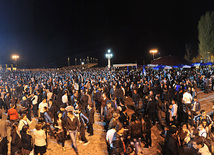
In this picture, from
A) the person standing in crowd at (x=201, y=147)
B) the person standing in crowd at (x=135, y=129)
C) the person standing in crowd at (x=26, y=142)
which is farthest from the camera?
the person standing in crowd at (x=135, y=129)

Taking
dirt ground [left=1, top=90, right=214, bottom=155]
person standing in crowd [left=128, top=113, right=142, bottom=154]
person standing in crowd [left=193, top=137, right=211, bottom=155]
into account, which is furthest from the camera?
dirt ground [left=1, top=90, right=214, bottom=155]

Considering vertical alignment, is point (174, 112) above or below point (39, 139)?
above

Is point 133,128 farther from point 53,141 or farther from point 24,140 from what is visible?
point 53,141

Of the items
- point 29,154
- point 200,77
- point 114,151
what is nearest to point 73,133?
point 29,154

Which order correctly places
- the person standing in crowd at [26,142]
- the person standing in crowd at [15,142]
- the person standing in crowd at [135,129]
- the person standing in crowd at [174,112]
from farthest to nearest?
1. the person standing in crowd at [174,112]
2. the person standing in crowd at [135,129]
3. the person standing in crowd at [15,142]
4. the person standing in crowd at [26,142]

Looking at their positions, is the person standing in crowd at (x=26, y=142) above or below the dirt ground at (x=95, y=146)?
above

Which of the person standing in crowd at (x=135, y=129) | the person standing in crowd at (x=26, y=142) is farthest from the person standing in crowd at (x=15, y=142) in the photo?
the person standing in crowd at (x=135, y=129)

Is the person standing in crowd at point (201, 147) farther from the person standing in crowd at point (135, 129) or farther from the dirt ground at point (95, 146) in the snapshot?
the dirt ground at point (95, 146)

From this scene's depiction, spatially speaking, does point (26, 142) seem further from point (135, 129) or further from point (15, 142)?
point (135, 129)

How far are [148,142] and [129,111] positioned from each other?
4.56 metres

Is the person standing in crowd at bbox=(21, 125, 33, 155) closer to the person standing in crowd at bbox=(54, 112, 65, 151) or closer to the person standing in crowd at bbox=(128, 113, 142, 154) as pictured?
the person standing in crowd at bbox=(54, 112, 65, 151)

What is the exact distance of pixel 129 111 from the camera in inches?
421

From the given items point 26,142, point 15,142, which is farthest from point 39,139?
point 15,142

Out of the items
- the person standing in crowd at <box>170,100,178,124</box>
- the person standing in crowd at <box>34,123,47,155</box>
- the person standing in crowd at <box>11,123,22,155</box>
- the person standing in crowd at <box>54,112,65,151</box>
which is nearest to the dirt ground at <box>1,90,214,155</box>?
the person standing in crowd at <box>54,112,65,151</box>
